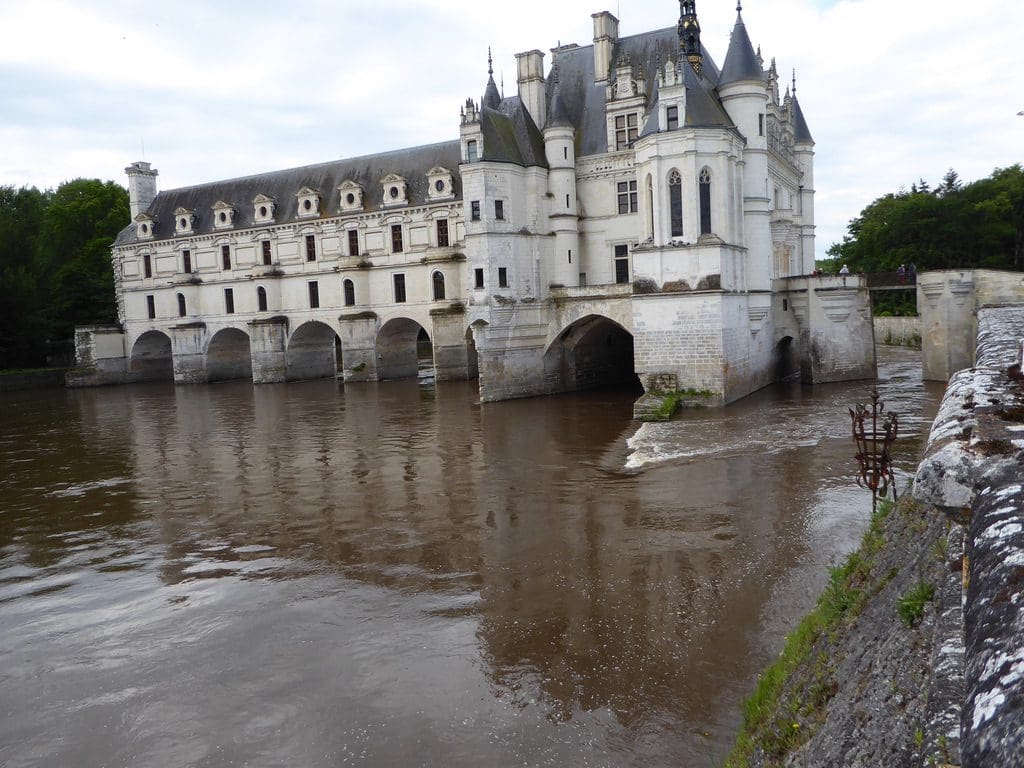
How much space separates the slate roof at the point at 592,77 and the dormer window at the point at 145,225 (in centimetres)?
2565

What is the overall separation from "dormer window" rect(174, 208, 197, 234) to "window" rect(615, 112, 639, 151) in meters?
25.6

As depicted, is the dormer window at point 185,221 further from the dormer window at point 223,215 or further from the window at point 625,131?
the window at point 625,131

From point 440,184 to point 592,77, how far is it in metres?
8.35

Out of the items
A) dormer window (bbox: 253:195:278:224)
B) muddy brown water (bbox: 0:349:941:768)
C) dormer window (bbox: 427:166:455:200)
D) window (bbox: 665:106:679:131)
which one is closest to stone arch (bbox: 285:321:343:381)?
dormer window (bbox: 253:195:278:224)

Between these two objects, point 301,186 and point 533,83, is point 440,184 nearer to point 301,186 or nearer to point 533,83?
point 533,83

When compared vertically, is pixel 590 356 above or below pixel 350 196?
below

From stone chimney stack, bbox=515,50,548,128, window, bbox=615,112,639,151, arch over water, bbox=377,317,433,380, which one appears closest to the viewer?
window, bbox=615,112,639,151

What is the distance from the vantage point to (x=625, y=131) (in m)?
28.8

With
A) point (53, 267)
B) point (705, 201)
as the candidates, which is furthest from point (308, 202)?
point (53, 267)

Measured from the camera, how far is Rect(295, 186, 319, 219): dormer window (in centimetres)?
3872

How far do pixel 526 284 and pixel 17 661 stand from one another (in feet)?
72.4

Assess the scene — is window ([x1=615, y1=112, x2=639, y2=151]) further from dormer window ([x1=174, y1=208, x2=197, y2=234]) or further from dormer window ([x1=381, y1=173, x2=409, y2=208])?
→ dormer window ([x1=174, y1=208, x2=197, y2=234])

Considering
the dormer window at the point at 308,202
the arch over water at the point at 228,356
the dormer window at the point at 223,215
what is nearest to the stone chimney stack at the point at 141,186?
the dormer window at the point at 223,215

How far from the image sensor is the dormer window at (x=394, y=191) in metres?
A: 36.1
